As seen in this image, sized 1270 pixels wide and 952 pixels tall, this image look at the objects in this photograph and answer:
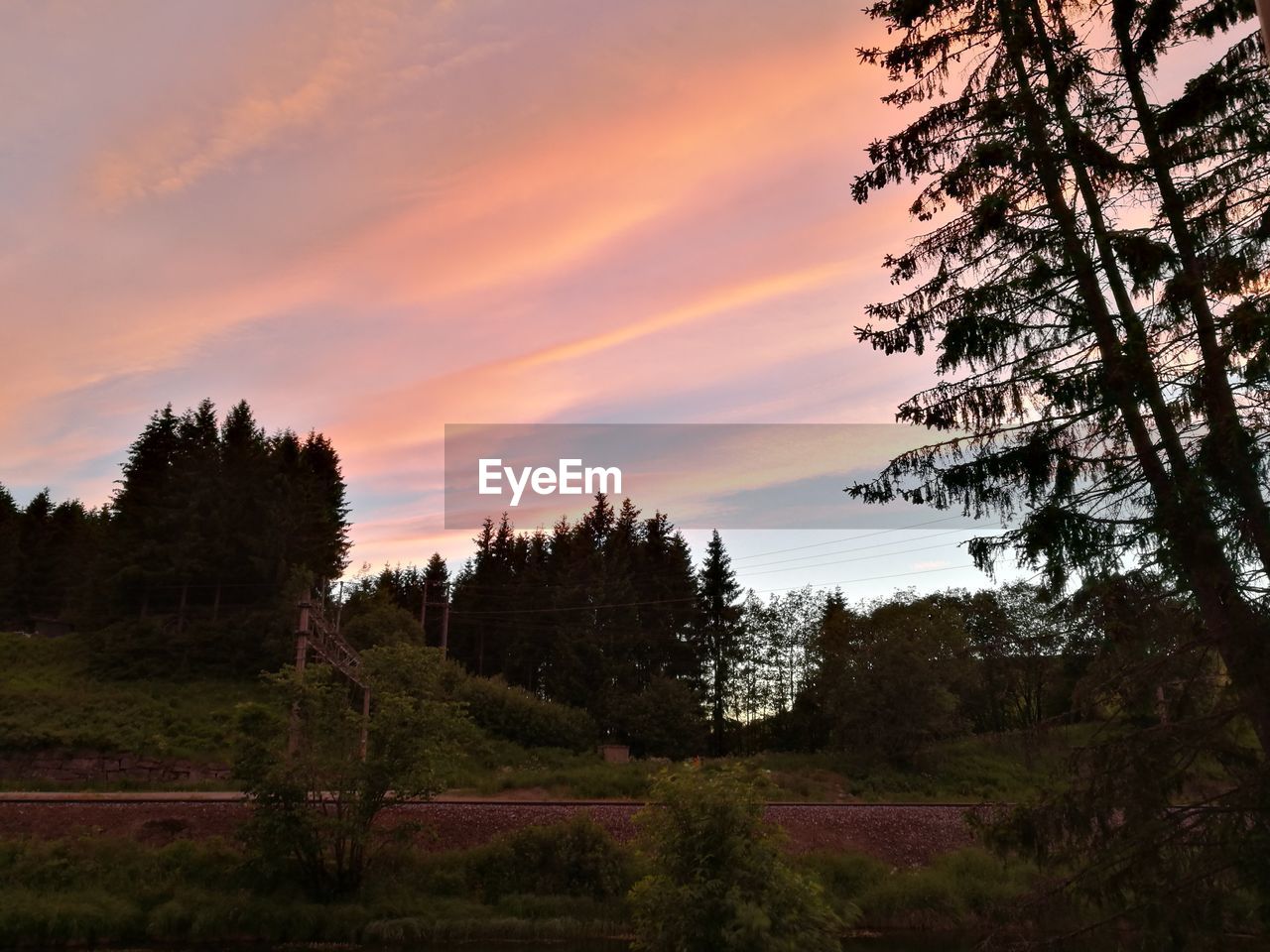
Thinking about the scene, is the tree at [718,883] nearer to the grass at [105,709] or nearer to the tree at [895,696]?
the grass at [105,709]

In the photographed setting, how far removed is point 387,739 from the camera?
22719 mm

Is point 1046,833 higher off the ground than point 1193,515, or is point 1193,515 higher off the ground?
point 1193,515

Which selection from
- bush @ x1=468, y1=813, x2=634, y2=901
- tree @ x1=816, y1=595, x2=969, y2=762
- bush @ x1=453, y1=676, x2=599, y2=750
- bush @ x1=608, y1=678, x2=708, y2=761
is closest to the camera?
bush @ x1=468, y1=813, x2=634, y2=901

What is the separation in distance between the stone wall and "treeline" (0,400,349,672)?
10.4m

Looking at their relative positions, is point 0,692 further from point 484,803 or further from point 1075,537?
point 1075,537

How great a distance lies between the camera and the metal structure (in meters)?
23.3

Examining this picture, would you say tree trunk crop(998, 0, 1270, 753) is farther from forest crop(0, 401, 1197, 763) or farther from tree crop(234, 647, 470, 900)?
forest crop(0, 401, 1197, 763)

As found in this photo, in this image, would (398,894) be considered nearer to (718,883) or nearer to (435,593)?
(718,883)

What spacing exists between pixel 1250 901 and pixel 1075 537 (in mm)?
4407

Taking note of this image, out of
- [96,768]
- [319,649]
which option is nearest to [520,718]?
[319,649]

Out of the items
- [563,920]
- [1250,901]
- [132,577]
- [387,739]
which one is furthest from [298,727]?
[132,577]

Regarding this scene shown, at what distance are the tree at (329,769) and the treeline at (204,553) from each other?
63.7ft

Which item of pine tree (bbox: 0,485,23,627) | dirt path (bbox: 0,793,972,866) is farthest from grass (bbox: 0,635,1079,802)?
pine tree (bbox: 0,485,23,627)

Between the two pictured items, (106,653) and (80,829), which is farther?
(106,653)
